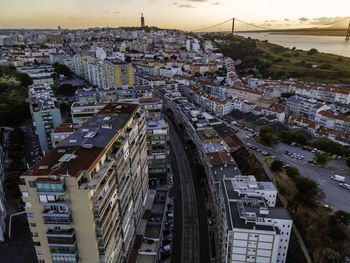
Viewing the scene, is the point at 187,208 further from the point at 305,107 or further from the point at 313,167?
the point at 305,107

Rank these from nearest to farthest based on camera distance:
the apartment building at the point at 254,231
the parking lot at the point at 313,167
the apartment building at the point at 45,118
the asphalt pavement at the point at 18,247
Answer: the apartment building at the point at 254,231, the asphalt pavement at the point at 18,247, the parking lot at the point at 313,167, the apartment building at the point at 45,118

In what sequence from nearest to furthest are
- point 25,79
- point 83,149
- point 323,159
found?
point 83,149
point 323,159
point 25,79

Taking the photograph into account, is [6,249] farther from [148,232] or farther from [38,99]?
[38,99]

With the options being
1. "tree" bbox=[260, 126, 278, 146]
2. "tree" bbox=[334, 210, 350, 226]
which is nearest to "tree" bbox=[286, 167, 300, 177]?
"tree" bbox=[334, 210, 350, 226]

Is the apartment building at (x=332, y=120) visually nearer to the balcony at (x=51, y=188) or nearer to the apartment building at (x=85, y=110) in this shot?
the apartment building at (x=85, y=110)

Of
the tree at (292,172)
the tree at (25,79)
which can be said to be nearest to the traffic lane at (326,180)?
the tree at (292,172)

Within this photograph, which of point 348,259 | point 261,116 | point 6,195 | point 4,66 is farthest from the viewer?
point 4,66

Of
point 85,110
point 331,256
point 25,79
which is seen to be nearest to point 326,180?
point 331,256

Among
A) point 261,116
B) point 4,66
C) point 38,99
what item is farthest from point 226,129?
point 4,66
